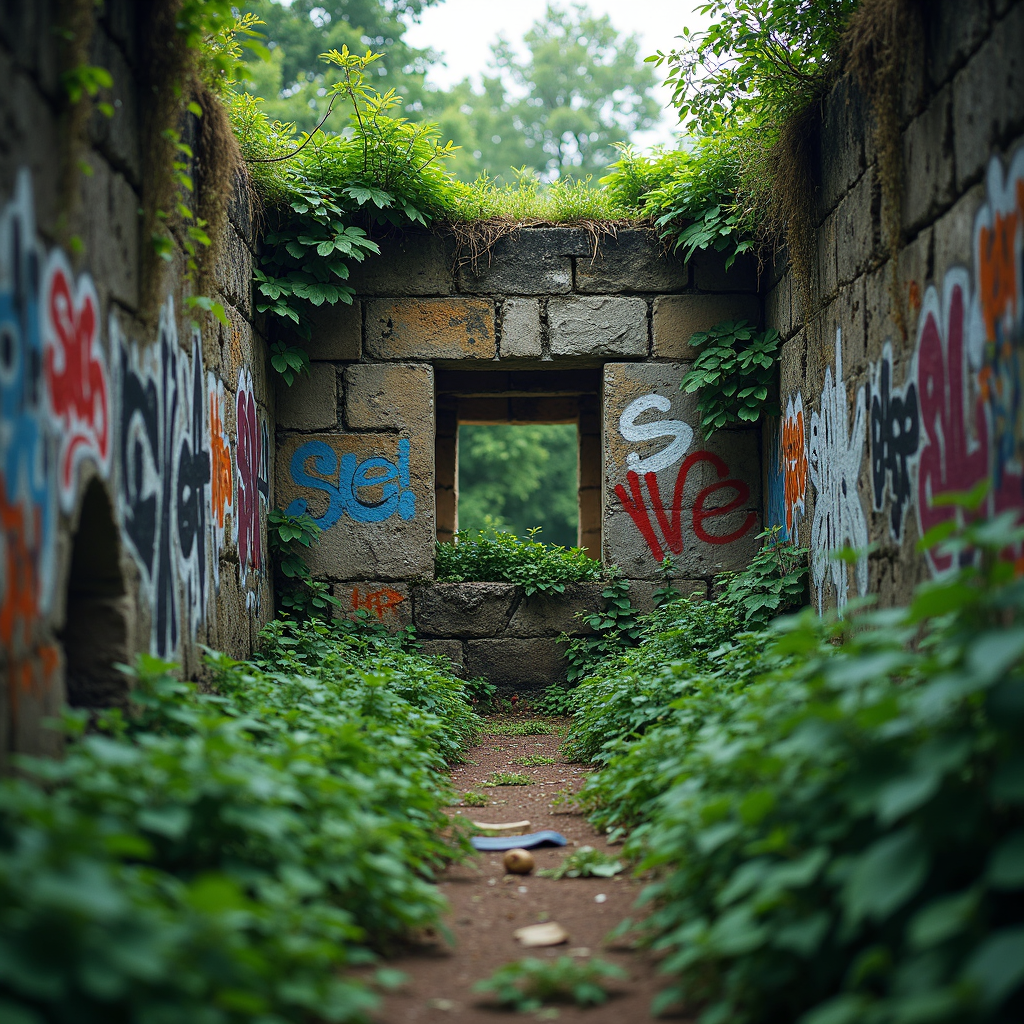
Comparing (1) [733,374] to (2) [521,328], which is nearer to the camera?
(1) [733,374]

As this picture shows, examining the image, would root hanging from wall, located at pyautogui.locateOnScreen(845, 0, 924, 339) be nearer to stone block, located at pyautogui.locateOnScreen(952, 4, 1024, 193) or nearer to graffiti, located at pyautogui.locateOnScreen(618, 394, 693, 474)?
stone block, located at pyautogui.locateOnScreen(952, 4, 1024, 193)

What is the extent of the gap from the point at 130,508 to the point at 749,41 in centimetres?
369

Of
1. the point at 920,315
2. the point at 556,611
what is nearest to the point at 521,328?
the point at 556,611

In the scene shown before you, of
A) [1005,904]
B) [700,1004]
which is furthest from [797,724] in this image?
[700,1004]

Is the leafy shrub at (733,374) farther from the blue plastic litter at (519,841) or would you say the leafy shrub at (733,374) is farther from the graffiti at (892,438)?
the blue plastic litter at (519,841)

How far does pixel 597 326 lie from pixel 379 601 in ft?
7.57

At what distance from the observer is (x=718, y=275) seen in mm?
6098

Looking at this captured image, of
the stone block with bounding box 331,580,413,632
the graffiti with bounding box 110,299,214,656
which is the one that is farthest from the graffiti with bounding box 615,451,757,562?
the graffiti with bounding box 110,299,214,656

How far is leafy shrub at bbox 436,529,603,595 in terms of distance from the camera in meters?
6.07

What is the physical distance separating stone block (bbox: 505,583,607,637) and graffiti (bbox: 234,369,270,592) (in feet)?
5.59

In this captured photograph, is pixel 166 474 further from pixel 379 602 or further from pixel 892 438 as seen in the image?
pixel 892 438

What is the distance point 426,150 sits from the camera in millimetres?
5770

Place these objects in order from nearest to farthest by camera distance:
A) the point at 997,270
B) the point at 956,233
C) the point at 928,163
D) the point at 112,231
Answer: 1. the point at 997,270
2. the point at 112,231
3. the point at 956,233
4. the point at 928,163

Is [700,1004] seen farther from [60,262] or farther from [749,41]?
[749,41]
